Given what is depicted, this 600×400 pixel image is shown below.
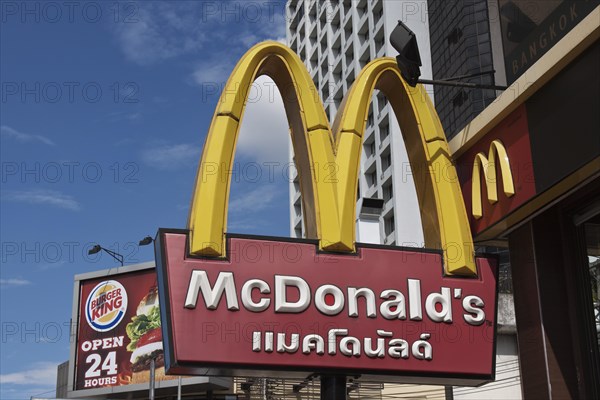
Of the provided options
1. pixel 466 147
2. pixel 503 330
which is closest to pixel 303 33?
pixel 503 330

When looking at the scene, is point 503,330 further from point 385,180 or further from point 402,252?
point 385,180

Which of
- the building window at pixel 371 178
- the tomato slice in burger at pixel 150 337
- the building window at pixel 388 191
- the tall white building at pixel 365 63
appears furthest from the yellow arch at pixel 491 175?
the building window at pixel 371 178

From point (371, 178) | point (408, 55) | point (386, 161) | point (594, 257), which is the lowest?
point (594, 257)

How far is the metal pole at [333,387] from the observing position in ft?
38.6

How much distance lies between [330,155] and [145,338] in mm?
20683

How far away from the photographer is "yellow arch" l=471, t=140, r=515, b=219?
1173 cm

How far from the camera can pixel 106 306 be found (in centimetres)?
3244

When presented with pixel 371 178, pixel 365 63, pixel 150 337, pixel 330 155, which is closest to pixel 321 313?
pixel 330 155

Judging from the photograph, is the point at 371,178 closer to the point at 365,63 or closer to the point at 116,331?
the point at 365,63

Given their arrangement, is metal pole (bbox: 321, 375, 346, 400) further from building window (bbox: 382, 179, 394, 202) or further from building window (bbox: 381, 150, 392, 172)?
building window (bbox: 381, 150, 392, 172)

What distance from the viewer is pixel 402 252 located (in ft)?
40.8

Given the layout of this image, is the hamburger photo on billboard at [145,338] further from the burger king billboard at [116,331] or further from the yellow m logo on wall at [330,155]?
the yellow m logo on wall at [330,155]

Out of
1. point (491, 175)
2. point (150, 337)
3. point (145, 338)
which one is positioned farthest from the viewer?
point (145, 338)

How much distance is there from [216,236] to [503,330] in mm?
15921
